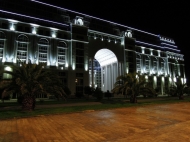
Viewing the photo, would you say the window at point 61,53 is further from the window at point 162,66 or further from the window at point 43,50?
the window at point 162,66

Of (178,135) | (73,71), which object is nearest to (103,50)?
(73,71)

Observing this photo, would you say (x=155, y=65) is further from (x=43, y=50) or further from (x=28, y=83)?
(x=28, y=83)

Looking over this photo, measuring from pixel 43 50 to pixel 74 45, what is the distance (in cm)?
1081

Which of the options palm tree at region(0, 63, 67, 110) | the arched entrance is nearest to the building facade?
the arched entrance

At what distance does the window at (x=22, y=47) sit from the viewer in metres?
46.9

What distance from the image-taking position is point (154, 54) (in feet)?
269

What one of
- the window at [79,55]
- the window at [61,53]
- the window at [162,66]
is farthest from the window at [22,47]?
the window at [162,66]

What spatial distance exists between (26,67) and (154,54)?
75674 mm

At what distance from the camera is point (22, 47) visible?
156ft

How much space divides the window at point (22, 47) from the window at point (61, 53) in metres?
10.4

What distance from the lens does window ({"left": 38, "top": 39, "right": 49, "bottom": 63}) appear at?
166 ft

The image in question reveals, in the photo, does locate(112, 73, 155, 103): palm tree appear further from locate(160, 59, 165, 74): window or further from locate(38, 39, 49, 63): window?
locate(160, 59, 165, 74): window

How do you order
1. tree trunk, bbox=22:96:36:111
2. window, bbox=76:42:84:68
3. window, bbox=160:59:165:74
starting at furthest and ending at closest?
1. window, bbox=160:59:165:74
2. window, bbox=76:42:84:68
3. tree trunk, bbox=22:96:36:111

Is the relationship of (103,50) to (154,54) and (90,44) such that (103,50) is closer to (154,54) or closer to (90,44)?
(90,44)
